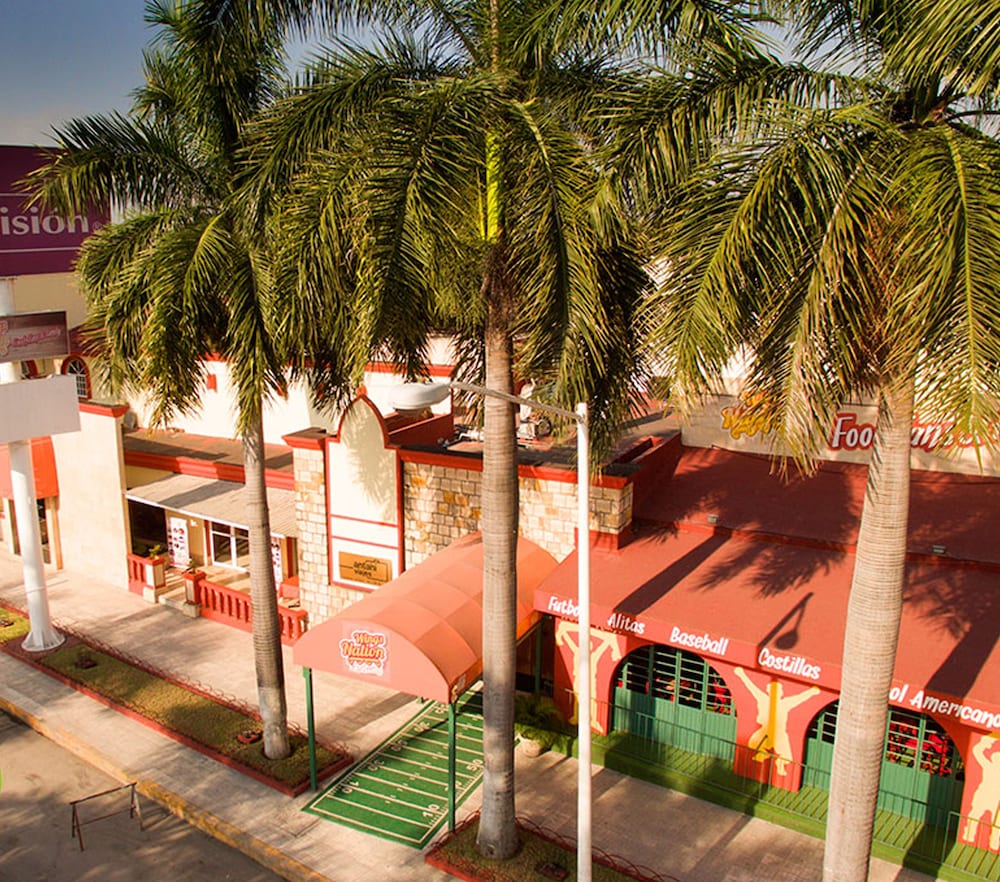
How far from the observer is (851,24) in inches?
352

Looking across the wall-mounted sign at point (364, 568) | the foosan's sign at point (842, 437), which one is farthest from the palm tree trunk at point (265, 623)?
the foosan's sign at point (842, 437)

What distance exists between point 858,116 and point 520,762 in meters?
11.3

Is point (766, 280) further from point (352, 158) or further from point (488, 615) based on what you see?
point (488, 615)

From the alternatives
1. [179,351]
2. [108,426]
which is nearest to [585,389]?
[179,351]

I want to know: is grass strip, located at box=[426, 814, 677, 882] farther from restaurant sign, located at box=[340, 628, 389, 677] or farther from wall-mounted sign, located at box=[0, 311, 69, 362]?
wall-mounted sign, located at box=[0, 311, 69, 362]

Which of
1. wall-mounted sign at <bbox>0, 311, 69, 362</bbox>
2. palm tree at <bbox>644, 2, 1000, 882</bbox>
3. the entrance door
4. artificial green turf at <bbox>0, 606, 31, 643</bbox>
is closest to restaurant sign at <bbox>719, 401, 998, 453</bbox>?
the entrance door

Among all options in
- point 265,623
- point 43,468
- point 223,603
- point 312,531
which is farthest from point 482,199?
point 43,468

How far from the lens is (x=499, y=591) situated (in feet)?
38.8

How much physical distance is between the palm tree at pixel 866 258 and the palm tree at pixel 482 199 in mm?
1385

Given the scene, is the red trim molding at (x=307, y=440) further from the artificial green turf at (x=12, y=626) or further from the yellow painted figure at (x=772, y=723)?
the yellow painted figure at (x=772, y=723)

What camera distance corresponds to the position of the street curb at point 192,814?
1275 cm

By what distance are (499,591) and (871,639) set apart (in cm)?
459

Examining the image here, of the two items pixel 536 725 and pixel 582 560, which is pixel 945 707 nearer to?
pixel 582 560

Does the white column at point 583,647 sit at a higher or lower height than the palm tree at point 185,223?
lower
